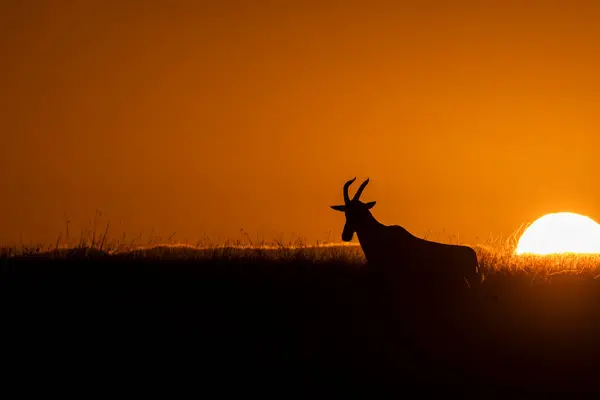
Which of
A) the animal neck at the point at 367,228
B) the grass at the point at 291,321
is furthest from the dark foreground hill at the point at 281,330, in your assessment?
the animal neck at the point at 367,228

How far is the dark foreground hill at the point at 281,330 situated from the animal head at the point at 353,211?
137cm

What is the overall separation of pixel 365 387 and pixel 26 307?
463cm

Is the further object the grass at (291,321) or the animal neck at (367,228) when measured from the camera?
the animal neck at (367,228)

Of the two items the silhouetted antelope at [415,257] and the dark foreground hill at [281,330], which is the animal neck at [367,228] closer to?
the silhouetted antelope at [415,257]

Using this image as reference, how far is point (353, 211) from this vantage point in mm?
15828

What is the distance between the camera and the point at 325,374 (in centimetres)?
940

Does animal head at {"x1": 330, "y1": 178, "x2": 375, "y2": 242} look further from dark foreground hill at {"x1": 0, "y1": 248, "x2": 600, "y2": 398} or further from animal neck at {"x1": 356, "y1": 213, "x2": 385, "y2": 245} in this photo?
dark foreground hill at {"x1": 0, "y1": 248, "x2": 600, "y2": 398}

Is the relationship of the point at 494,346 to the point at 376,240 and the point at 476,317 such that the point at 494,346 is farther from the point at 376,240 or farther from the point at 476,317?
the point at 376,240

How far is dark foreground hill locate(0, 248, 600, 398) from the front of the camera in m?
9.29

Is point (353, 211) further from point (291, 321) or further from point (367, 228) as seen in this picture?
point (291, 321)

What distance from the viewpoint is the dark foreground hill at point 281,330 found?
929 centimetres

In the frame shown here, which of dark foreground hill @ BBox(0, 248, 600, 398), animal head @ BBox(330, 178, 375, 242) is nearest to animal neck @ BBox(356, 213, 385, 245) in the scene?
animal head @ BBox(330, 178, 375, 242)

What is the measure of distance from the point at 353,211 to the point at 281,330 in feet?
17.1

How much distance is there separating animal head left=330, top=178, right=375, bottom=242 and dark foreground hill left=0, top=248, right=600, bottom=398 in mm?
1374
